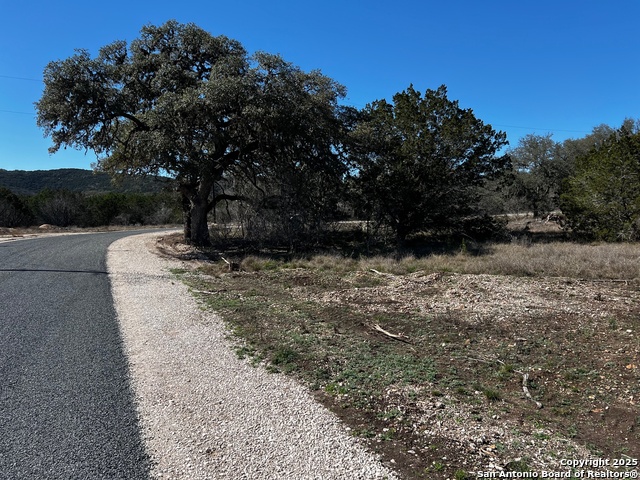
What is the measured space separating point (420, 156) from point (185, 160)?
11595 millimetres

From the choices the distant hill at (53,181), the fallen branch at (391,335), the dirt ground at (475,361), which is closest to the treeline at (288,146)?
the dirt ground at (475,361)

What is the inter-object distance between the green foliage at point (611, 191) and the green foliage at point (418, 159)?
4150 mm

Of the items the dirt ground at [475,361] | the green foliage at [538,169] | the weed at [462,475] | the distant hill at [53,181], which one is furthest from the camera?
the distant hill at [53,181]

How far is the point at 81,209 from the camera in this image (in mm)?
48406

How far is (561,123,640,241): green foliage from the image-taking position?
1911 centimetres

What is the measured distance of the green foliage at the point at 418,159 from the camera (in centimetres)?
2117

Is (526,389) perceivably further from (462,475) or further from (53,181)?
(53,181)

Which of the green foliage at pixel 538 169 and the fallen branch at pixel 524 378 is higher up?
the green foliage at pixel 538 169

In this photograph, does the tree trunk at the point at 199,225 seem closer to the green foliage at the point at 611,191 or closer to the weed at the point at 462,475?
the green foliage at the point at 611,191

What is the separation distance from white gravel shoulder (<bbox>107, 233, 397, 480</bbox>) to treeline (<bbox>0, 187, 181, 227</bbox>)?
1447 inches

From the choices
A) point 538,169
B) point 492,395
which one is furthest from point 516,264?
point 538,169

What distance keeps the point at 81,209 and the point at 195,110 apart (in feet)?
130

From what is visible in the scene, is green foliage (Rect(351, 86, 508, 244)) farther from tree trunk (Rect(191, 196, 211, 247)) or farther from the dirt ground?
the dirt ground

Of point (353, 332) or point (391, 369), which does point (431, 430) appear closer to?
point (391, 369)
